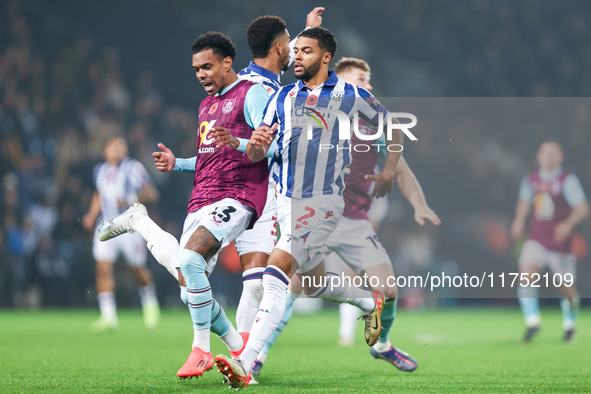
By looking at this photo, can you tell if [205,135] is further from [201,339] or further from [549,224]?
[549,224]

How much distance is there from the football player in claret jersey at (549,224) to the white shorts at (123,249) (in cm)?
514

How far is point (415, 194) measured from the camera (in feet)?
16.3

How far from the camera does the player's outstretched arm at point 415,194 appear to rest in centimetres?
476

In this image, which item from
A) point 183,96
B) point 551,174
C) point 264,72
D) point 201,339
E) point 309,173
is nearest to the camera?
point 201,339

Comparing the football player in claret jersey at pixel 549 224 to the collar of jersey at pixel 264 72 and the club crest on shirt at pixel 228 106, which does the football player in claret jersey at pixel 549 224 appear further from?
the club crest on shirt at pixel 228 106

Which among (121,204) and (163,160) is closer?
(163,160)

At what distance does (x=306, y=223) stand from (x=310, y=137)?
0.61 metres

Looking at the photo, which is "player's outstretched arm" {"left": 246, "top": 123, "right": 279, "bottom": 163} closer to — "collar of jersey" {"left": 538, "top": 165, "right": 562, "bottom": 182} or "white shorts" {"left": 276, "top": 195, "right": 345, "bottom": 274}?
"white shorts" {"left": 276, "top": 195, "right": 345, "bottom": 274}

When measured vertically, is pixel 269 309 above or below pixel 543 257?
below

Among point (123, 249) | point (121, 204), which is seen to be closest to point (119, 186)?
point (121, 204)

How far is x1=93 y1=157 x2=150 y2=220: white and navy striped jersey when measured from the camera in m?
9.23

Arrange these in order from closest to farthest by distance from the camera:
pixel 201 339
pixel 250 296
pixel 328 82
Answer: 1. pixel 201 339
2. pixel 328 82
3. pixel 250 296

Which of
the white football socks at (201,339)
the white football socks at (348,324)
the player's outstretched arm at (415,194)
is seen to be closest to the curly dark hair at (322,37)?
the player's outstretched arm at (415,194)

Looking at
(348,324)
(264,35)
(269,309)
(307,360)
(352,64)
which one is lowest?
(307,360)
